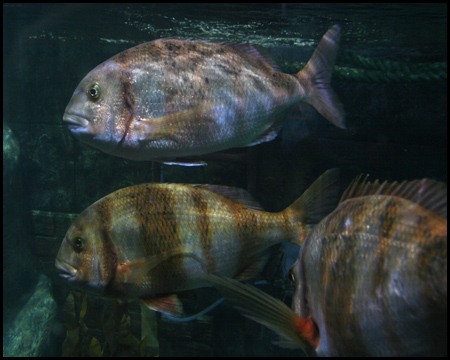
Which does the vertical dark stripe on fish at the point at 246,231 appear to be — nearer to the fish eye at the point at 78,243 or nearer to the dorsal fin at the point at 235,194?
the dorsal fin at the point at 235,194

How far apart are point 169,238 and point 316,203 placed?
1.01 meters

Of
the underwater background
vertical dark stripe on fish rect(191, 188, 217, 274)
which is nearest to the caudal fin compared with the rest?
the underwater background

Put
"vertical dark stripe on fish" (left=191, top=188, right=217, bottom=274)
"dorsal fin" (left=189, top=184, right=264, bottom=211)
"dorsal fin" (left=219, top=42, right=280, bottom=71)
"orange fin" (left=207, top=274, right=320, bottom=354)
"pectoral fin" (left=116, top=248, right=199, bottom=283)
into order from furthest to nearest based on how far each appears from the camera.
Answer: "dorsal fin" (left=219, top=42, right=280, bottom=71) < "dorsal fin" (left=189, top=184, right=264, bottom=211) < "vertical dark stripe on fish" (left=191, top=188, right=217, bottom=274) < "pectoral fin" (left=116, top=248, right=199, bottom=283) < "orange fin" (left=207, top=274, right=320, bottom=354)

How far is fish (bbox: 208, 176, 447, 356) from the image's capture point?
32.3 inches

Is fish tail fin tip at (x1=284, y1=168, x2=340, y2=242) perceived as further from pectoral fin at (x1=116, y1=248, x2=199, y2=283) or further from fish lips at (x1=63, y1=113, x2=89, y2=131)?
fish lips at (x1=63, y1=113, x2=89, y2=131)

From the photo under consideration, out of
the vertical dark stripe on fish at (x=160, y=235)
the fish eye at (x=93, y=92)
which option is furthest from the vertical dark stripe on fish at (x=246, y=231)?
the fish eye at (x=93, y=92)

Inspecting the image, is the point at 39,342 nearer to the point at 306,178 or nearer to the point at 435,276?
the point at 306,178

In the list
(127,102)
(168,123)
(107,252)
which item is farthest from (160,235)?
(127,102)

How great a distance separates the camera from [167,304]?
1.88m

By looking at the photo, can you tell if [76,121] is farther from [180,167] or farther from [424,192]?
[180,167]

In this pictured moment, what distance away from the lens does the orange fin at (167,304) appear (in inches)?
72.6

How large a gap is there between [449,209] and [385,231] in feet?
0.62

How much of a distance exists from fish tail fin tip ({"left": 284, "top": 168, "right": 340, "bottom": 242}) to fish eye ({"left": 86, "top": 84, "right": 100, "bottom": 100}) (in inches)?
57.5

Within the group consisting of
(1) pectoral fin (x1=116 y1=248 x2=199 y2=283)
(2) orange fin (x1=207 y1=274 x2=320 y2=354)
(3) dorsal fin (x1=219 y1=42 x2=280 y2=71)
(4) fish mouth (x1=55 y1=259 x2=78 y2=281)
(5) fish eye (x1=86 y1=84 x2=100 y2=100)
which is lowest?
(4) fish mouth (x1=55 y1=259 x2=78 y2=281)
